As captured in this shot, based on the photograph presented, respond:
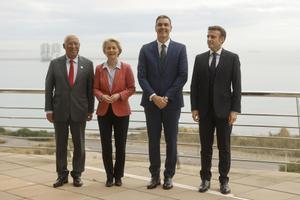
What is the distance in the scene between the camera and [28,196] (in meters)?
4.95

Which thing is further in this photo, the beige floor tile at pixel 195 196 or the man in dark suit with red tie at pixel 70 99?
the man in dark suit with red tie at pixel 70 99

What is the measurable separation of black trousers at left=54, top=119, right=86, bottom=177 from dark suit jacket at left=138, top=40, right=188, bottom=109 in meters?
0.81

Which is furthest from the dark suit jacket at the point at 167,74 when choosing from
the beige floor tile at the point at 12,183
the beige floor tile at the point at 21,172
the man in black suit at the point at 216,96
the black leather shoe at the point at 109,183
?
the beige floor tile at the point at 21,172

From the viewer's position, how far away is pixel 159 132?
523 cm

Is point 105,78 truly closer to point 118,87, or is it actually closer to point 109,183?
point 118,87

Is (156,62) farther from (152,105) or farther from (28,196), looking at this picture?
(28,196)

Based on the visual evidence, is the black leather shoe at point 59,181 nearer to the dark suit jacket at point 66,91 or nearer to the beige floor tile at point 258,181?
the dark suit jacket at point 66,91

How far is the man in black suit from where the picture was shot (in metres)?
4.87

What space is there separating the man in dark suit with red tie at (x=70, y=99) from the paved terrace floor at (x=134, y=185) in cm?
29

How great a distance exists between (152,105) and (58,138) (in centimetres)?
107

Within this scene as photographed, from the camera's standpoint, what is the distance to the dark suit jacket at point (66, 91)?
5211 mm

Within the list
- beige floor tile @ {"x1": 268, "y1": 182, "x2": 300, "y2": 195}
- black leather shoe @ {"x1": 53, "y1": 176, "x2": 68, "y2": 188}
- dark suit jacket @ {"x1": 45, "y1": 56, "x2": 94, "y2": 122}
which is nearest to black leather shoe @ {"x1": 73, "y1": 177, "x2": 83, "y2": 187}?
black leather shoe @ {"x1": 53, "y1": 176, "x2": 68, "y2": 188}

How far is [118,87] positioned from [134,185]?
1.07 meters

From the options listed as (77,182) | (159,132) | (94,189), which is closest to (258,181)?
(159,132)
